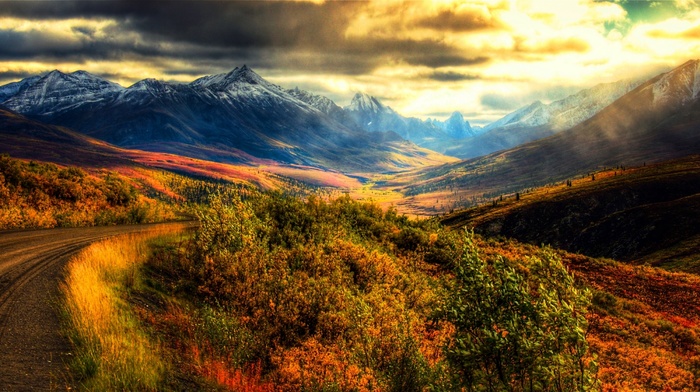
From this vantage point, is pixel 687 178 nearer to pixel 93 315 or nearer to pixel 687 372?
pixel 687 372

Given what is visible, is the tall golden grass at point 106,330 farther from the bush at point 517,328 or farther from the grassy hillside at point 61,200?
the grassy hillside at point 61,200

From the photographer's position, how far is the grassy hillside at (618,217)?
63469 mm

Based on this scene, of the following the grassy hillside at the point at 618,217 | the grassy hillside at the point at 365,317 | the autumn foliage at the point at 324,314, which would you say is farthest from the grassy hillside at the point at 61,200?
the grassy hillside at the point at 618,217

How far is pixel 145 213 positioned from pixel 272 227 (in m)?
16.5

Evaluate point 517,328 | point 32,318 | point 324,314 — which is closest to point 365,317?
point 324,314

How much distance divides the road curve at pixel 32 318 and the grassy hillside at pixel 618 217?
2314 inches

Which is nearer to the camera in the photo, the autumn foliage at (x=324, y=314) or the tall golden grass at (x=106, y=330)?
the autumn foliage at (x=324, y=314)

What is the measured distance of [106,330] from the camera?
884 centimetres

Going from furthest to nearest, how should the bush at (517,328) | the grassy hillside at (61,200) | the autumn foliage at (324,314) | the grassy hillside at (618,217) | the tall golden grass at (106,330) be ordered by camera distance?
1. the grassy hillside at (618,217)
2. the grassy hillside at (61,200)
3. the tall golden grass at (106,330)
4. the autumn foliage at (324,314)
5. the bush at (517,328)

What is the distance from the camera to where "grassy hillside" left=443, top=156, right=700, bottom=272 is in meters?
63.5

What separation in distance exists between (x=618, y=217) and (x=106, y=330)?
9018cm

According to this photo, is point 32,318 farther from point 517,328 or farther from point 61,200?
point 61,200

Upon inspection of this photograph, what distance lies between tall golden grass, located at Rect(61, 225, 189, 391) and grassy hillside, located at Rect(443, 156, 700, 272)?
5710 cm

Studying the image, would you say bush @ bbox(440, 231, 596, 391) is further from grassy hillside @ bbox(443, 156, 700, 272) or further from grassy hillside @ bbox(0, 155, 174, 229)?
grassy hillside @ bbox(443, 156, 700, 272)
